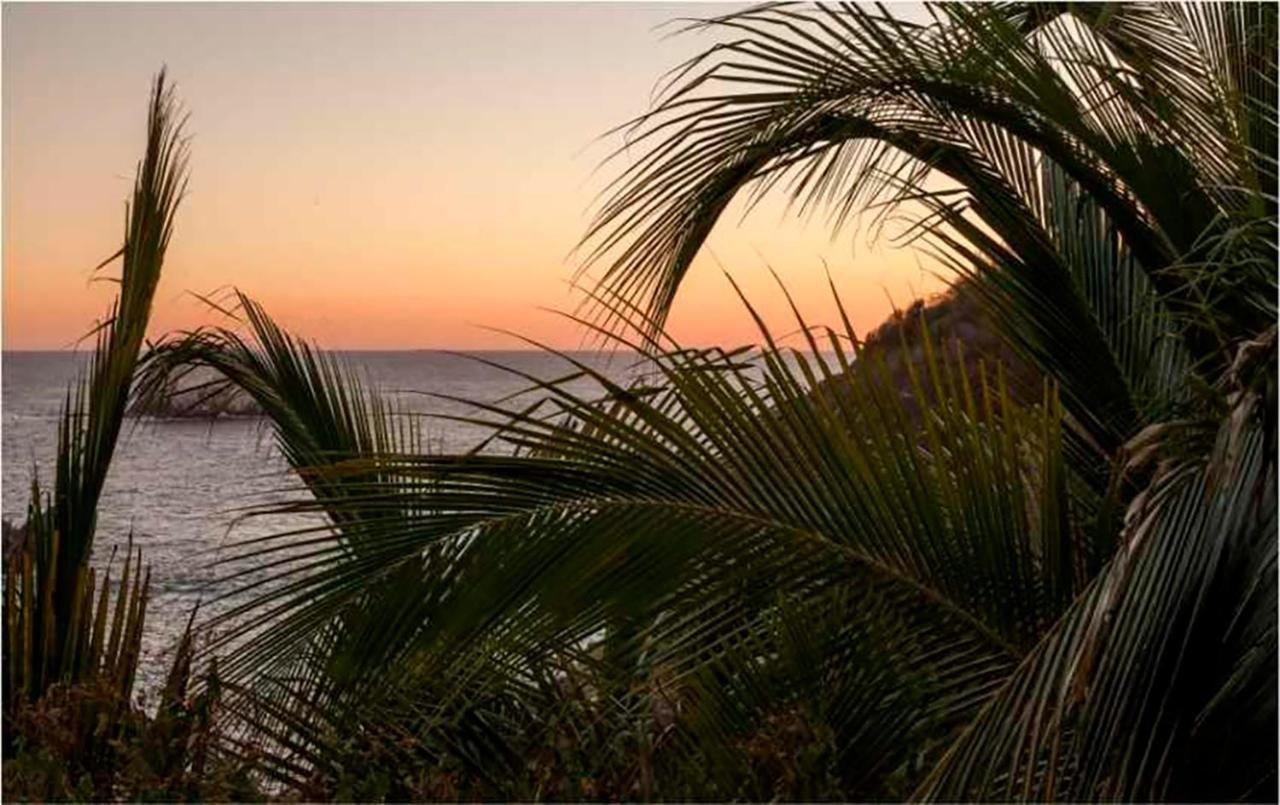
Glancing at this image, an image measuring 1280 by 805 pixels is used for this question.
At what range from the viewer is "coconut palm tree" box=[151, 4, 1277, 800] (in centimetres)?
233

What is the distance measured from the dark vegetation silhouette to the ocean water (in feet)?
3.14

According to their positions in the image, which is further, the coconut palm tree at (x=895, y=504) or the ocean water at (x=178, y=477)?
the ocean water at (x=178, y=477)

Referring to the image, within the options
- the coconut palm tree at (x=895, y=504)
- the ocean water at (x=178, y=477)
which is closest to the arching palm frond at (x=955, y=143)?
the coconut palm tree at (x=895, y=504)

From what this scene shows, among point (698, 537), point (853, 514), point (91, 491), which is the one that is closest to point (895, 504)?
point (853, 514)

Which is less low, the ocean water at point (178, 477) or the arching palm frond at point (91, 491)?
the arching palm frond at point (91, 491)

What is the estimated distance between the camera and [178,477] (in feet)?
129

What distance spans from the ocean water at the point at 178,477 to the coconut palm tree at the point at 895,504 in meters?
1.51

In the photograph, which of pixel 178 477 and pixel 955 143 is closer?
pixel 955 143

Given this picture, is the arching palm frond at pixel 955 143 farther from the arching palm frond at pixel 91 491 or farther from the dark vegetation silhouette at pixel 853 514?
the arching palm frond at pixel 91 491

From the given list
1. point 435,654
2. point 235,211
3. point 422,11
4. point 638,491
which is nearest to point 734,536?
point 638,491

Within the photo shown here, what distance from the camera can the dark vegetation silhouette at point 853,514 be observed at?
237cm

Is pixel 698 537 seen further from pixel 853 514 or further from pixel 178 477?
pixel 178 477

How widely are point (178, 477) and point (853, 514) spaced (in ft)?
126

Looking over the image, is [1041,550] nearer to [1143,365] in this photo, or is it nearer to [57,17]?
[1143,365]
